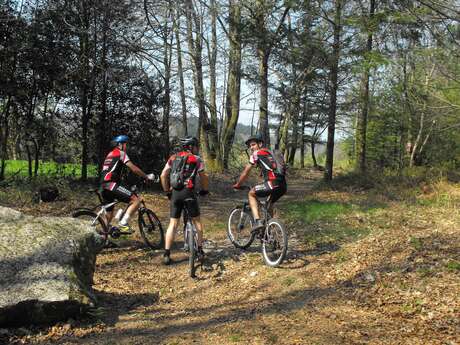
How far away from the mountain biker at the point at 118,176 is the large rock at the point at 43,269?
6.12 ft

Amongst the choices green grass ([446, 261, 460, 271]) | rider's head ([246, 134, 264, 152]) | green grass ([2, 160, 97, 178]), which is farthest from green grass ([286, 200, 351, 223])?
green grass ([2, 160, 97, 178])

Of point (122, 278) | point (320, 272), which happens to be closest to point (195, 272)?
point (122, 278)

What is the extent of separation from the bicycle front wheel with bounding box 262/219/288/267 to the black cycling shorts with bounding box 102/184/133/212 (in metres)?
2.85

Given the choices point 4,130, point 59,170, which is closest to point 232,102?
point 59,170

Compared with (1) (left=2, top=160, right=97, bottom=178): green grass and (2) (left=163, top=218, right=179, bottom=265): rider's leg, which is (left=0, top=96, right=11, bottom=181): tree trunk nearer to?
(1) (left=2, top=160, right=97, bottom=178): green grass

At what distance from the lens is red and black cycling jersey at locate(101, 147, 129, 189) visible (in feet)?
26.2

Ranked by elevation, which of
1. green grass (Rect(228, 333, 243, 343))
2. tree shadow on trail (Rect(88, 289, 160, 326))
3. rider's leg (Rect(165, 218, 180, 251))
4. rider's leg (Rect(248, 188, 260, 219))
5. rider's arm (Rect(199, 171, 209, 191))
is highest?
rider's arm (Rect(199, 171, 209, 191))

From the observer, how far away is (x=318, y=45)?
16766 mm

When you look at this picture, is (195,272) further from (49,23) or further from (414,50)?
(414,50)

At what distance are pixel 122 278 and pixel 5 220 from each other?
7.10ft

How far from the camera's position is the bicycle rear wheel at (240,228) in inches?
334

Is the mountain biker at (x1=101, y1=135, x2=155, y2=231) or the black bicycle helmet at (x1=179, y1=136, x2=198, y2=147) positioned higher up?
the black bicycle helmet at (x1=179, y1=136, x2=198, y2=147)

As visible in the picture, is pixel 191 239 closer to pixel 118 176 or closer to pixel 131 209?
pixel 131 209

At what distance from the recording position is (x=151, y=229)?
345 inches
